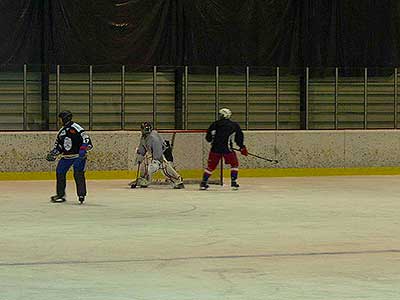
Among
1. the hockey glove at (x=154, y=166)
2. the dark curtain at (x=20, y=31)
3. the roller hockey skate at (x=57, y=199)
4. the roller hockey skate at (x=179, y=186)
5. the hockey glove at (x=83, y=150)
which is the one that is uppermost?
the dark curtain at (x=20, y=31)

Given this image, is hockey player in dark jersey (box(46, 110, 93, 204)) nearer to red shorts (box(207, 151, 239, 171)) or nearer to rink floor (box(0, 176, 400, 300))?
rink floor (box(0, 176, 400, 300))

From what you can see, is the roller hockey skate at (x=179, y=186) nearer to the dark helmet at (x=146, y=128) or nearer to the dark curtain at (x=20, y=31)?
the dark helmet at (x=146, y=128)

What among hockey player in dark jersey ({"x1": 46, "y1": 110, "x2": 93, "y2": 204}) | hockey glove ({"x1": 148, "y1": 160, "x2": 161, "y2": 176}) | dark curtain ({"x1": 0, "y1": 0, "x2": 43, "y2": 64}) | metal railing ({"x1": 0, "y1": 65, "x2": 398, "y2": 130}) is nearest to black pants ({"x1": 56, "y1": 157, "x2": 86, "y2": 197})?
hockey player in dark jersey ({"x1": 46, "y1": 110, "x2": 93, "y2": 204})

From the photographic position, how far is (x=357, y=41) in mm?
29156

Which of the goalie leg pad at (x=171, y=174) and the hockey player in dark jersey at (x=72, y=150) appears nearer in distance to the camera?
the hockey player in dark jersey at (x=72, y=150)

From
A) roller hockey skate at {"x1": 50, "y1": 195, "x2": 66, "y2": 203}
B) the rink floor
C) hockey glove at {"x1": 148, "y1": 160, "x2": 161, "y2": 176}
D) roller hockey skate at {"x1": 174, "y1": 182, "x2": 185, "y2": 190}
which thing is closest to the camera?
the rink floor

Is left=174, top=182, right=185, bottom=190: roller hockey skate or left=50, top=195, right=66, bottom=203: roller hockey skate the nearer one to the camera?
left=50, top=195, right=66, bottom=203: roller hockey skate

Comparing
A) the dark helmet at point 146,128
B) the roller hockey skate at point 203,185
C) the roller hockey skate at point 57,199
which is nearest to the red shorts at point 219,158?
the roller hockey skate at point 203,185

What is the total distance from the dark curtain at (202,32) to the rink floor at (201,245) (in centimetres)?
575

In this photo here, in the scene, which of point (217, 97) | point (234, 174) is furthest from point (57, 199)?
point (217, 97)

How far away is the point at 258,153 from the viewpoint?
26812 millimetres

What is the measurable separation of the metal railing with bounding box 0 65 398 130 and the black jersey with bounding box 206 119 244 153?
4.40 metres

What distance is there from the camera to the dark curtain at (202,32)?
27.0 m

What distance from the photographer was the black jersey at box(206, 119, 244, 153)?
23.0 metres
